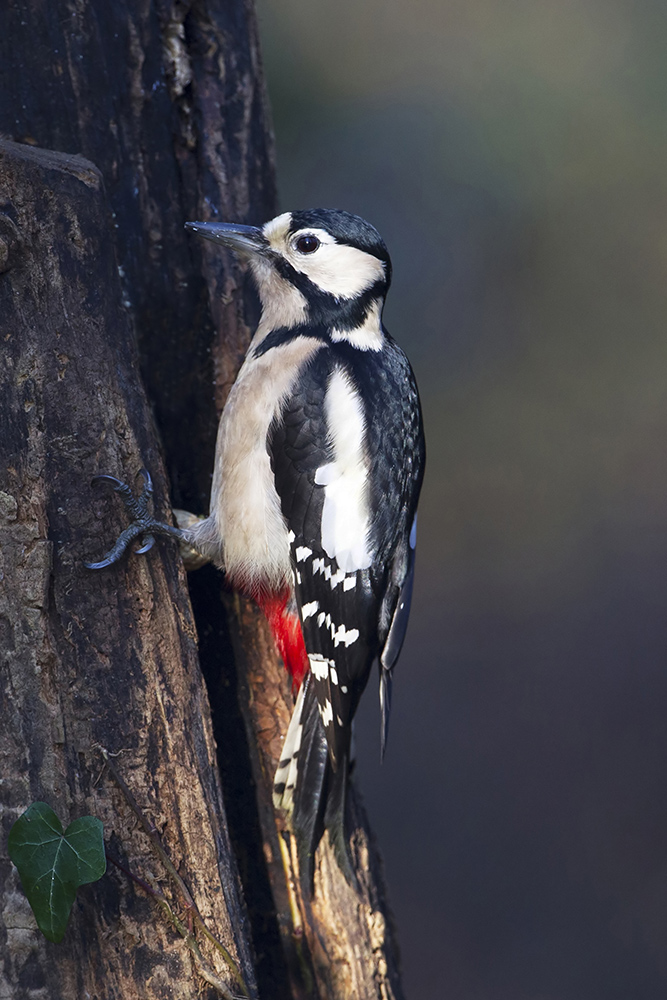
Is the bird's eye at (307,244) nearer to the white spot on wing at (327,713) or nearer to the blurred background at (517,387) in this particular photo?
the white spot on wing at (327,713)

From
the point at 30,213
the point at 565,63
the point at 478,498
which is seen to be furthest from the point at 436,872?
the point at 565,63

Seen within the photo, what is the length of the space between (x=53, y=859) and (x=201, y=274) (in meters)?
1.37

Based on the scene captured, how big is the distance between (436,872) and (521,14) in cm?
516

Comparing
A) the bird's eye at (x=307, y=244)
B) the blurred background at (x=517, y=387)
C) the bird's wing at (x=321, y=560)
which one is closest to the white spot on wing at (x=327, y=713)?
the bird's wing at (x=321, y=560)

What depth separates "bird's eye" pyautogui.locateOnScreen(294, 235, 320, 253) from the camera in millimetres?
2084

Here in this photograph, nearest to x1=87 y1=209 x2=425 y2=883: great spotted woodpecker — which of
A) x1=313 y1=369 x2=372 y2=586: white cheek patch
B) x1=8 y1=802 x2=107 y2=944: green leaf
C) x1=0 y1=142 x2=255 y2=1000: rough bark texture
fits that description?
x1=313 y1=369 x2=372 y2=586: white cheek patch

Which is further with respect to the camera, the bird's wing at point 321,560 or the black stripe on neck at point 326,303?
the black stripe on neck at point 326,303

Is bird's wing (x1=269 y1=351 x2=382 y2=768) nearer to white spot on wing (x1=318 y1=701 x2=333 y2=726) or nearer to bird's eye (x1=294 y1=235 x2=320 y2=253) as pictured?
white spot on wing (x1=318 y1=701 x2=333 y2=726)

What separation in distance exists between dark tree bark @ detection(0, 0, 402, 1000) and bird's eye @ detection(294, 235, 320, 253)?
0.67 feet

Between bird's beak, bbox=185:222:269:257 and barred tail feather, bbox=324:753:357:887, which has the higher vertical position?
bird's beak, bbox=185:222:269:257

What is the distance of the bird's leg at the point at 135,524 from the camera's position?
1.64 m

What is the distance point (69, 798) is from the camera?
1.52m

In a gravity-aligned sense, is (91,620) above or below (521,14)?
below

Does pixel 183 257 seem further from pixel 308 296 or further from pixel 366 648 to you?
pixel 366 648
